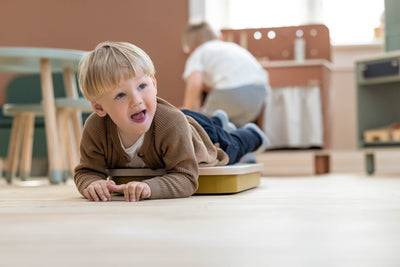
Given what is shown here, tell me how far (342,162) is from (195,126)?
262cm

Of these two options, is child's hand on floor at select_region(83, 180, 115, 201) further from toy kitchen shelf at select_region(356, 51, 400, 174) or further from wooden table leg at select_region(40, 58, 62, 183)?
toy kitchen shelf at select_region(356, 51, 400, 174)

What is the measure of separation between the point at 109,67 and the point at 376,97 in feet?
7.88

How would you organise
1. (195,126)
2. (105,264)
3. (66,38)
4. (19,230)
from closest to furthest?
1. (105,264)
2. (19,230)
3. (195,126)
4. (66,38)

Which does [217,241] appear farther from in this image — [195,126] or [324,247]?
[195,126]

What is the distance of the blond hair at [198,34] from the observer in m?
3.15

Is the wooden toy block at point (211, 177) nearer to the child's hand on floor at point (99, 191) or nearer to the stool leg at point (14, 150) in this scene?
the child's hand on floor at point (99, 191)

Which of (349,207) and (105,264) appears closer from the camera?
(105,264)

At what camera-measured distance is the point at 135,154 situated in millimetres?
1542

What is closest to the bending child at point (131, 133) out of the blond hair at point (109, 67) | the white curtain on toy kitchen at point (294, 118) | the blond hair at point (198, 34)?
the blond hair at point (109, 67)

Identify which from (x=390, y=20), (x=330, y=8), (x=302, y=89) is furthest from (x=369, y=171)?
(x=330, y=8)

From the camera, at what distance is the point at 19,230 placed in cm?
91

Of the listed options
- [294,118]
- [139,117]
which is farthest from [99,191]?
[294,118]

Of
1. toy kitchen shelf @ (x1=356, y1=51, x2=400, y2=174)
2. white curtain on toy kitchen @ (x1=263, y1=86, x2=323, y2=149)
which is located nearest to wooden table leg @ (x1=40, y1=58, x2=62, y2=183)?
white curtain on toy kitchen @ (x1=263, y1=86, x2=323, y2=149)

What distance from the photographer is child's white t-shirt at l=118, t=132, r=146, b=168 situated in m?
1.50
